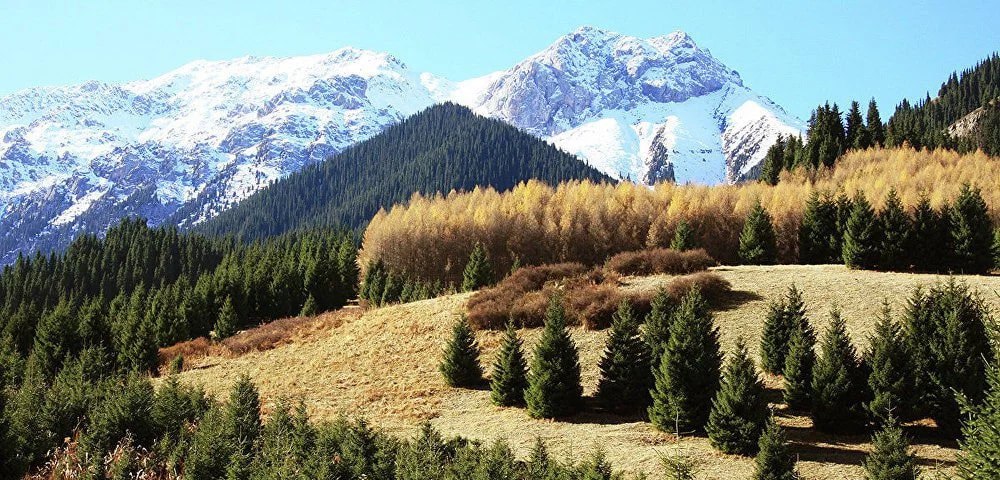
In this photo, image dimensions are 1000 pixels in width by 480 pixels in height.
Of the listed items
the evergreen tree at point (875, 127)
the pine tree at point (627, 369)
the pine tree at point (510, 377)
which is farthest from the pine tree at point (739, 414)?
the evergreen tree at point (875, 127)

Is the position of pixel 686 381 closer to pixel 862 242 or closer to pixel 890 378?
pixel 890 378

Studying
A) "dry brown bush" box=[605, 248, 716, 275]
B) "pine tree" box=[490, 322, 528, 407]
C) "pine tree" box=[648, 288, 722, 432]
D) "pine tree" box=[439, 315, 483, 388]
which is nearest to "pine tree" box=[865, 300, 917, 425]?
"pine tree" box=[648, 288, 722, 432]

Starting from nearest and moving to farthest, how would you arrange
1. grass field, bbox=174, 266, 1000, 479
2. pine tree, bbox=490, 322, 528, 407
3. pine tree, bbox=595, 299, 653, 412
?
grass field, bbox=174, 266, 1000, 479
pine tree, bbox=595, 299, 653, 412
pine tree, bbox=490, 322, 528, 407

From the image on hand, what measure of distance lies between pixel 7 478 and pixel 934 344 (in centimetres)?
→ 2779

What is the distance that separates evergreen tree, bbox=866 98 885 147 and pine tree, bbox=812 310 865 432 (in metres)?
87.1

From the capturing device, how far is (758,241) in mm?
56031

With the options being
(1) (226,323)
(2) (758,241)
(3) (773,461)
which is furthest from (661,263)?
(1) (226,323)

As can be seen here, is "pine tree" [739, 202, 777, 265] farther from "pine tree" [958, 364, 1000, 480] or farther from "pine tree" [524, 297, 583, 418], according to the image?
"pine tree" [958, 364, 1000, 480]

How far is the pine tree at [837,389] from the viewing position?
23.0m

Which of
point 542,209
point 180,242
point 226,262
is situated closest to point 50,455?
point 542,209

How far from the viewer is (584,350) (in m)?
35.7

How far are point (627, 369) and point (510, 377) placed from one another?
5.10 m

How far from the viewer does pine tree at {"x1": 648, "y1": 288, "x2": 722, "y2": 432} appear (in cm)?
2405

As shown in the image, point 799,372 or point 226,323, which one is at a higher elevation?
point 226,323
